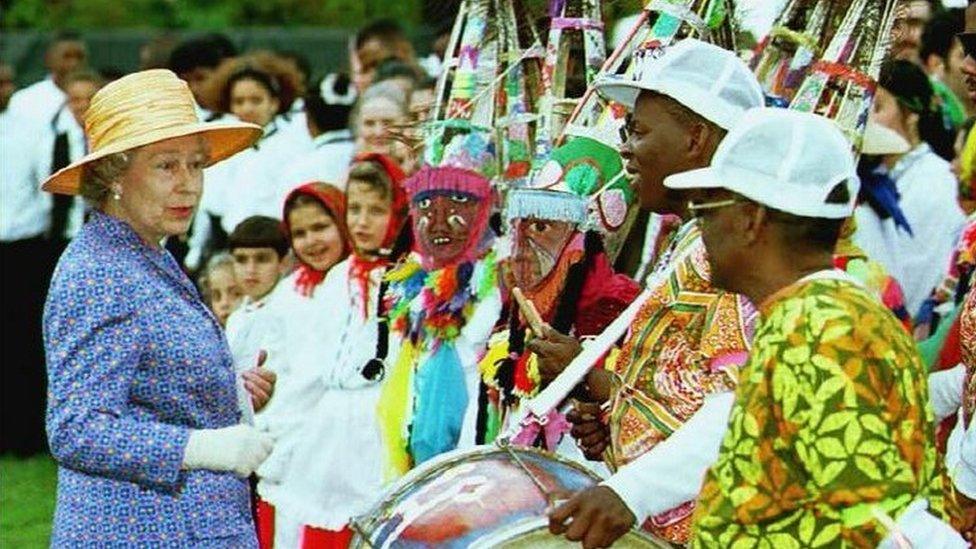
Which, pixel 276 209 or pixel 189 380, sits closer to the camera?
pixel 189 380

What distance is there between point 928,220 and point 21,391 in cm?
573

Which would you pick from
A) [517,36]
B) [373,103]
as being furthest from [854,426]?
[373,103]

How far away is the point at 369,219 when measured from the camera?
830 cm

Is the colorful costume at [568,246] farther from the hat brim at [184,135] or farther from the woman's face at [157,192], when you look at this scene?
the woman's face at [157,192]

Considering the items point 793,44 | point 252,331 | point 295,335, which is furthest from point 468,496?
point 252,331

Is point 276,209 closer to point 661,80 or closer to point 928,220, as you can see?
point 928,220

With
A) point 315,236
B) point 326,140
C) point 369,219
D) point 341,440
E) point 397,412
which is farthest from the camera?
point 326,140

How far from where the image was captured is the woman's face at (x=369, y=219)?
27.2ft

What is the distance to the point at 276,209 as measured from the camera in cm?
1109

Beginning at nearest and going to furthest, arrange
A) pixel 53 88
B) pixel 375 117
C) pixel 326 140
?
pixel 375 117 → pixel 326 140 → pixel 53 88

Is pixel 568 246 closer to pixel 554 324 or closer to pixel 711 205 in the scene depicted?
pixel 554 324

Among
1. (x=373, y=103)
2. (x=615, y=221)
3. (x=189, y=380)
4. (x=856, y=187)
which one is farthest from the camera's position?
(x=373, y=103)

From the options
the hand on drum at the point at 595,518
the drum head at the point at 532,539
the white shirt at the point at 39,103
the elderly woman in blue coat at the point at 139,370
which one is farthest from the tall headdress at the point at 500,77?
the white shirt at the point at 39,103

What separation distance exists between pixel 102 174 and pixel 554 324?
1.37 m
